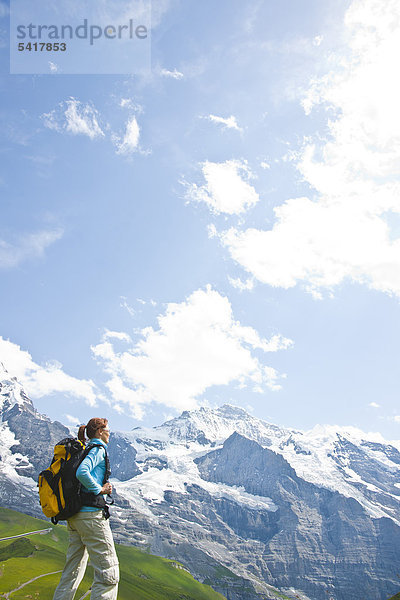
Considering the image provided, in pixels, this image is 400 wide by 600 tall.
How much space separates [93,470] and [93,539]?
146 centimetres

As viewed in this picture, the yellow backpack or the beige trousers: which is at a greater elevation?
the yellow backpack

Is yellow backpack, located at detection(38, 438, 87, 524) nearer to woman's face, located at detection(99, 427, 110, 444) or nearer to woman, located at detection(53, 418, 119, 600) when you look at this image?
woman, located at detection(53, 418, 119, 600)

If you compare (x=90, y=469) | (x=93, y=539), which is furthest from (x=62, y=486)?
(x=93, y=539)

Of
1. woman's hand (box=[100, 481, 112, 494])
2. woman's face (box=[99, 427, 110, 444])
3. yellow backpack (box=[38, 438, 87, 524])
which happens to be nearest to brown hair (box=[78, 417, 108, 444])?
woman's face (box=[99, 427, 110, 444])

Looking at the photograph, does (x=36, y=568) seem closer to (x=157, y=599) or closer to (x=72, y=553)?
(x=157, y=599)

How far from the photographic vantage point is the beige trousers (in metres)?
8.98

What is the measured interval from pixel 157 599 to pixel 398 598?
167m

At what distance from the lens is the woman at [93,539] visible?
904 centimetres

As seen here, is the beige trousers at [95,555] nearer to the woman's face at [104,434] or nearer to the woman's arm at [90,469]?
the woman's arm at [90,469]

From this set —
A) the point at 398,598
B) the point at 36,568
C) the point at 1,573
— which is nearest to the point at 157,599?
the point at 36,568

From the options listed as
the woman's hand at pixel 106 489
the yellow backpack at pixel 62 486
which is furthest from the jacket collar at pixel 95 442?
the woman's hand at pixel 106 489

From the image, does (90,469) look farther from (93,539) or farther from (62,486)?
(93,539)

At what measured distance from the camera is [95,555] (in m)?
9.14

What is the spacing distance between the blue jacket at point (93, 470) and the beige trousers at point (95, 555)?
306 mm
